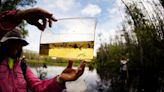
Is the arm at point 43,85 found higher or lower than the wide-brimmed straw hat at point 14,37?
lower

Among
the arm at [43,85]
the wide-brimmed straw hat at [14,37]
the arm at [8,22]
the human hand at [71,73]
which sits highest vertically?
the arm at [8,22]

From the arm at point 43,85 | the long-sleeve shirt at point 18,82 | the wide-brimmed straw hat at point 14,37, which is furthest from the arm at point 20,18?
the arm at point 43,85

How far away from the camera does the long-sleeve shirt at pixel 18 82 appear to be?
345 cm

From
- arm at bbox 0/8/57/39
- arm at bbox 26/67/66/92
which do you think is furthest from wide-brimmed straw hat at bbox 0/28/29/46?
arm at bbox 26/67/66/92

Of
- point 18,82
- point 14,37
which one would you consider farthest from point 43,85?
point 14,37

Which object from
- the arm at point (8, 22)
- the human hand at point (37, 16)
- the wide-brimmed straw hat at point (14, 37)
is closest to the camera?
the human hand at point (37, 16)

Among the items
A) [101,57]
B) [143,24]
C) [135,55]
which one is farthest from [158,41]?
[101,57]

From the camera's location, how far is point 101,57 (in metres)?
46.8

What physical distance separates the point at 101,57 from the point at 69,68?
43.4 meters

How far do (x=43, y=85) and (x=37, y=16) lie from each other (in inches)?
21.5

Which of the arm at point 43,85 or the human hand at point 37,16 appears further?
the arm at point 43,85

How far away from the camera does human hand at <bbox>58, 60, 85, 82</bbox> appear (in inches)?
130

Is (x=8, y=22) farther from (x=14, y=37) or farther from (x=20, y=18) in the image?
(x=14, y=37)

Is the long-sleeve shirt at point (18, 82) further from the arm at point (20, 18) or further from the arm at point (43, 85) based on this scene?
the arm at point (20, 18)
